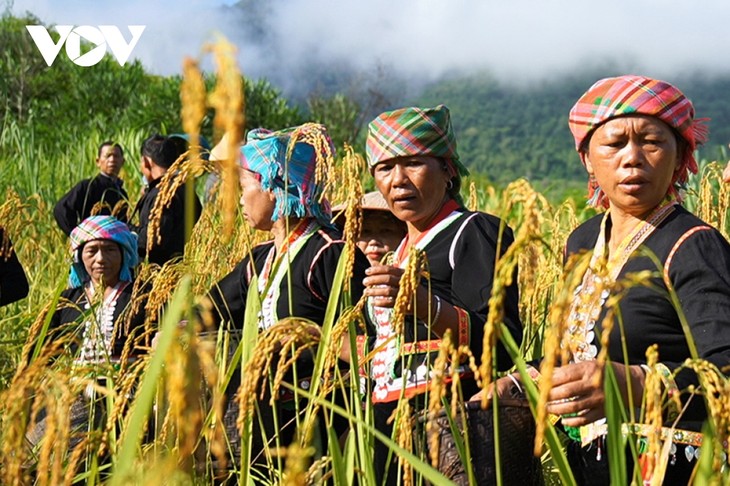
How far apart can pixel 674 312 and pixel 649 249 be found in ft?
0.43

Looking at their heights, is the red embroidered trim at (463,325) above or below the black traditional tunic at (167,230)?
below

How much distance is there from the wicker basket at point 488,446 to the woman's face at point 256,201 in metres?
1.22

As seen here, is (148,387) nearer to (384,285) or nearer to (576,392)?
(576,392)

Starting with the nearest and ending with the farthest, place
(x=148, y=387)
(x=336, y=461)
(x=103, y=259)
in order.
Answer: (x=148, y=387), (x=336, y=461), (x=103, y=259)

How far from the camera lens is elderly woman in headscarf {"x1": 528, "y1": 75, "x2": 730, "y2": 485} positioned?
1.85m

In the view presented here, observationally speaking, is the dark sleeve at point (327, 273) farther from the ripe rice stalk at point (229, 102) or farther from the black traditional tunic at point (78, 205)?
the black traditional tunic at point (78, 205)

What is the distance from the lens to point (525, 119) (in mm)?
117688

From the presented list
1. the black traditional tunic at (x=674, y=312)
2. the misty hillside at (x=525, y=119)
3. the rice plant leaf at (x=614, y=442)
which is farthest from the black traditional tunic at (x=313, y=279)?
the misty hillside at (x=525, y=119)

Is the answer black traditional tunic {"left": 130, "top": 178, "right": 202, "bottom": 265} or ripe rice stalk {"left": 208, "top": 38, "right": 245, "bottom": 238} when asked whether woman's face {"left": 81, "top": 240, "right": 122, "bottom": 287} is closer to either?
black traditional tunic {"left": 130, "top": 178, "right": 202, "bottom": 265}

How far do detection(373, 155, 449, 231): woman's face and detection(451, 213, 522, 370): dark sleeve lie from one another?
0.53 feet

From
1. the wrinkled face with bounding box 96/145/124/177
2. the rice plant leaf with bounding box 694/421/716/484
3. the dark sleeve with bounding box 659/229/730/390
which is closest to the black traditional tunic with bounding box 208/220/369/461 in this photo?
the dark sleeve with bounding box 659/229/730/390

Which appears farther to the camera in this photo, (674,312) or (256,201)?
(256,201)

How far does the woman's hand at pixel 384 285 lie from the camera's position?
194 centimetres

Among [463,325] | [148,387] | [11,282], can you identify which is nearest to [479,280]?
[463,325]
